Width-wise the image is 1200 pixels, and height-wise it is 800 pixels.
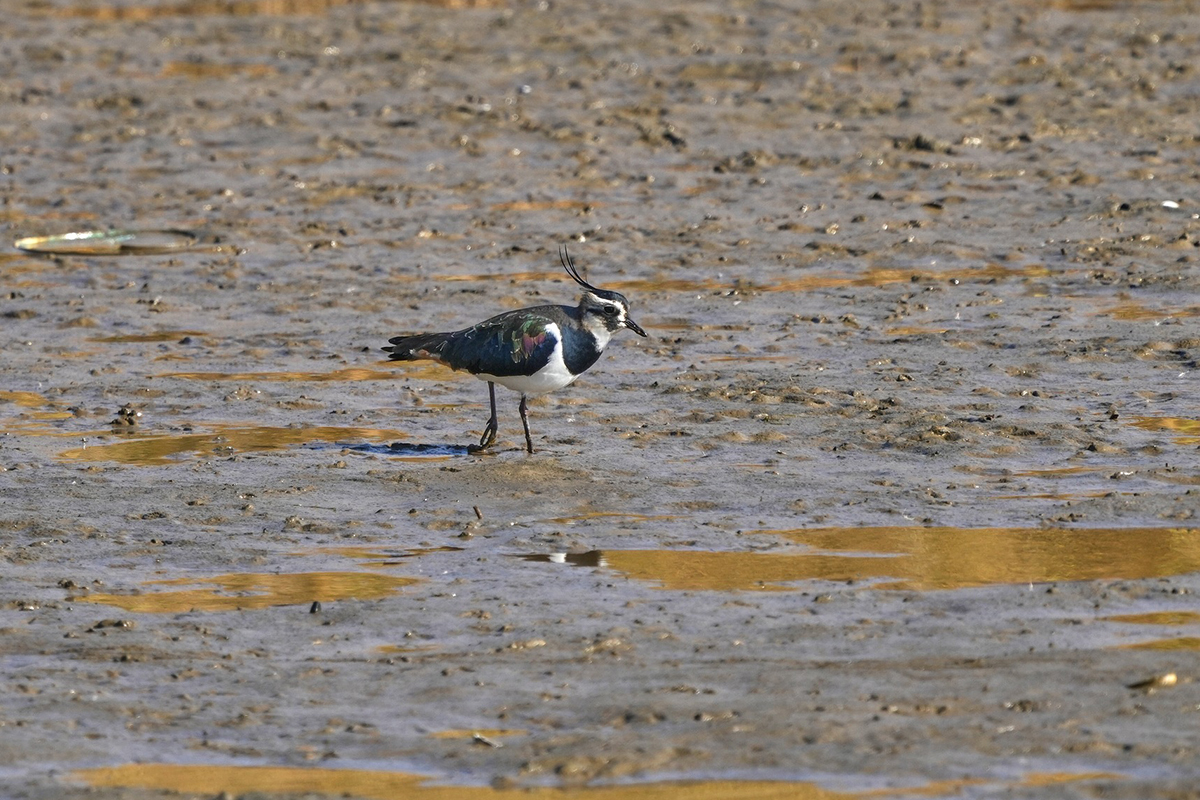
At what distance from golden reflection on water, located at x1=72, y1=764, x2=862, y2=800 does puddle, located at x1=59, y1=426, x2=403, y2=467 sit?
3824mm

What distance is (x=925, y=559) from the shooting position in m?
8.06

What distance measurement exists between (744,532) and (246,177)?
359 inches

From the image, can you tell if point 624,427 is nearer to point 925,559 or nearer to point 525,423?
point 525,423

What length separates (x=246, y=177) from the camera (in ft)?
54.3

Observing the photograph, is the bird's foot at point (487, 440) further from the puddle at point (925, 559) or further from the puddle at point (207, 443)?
the puddle at point (925, 559)

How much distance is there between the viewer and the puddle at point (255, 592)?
7781mm

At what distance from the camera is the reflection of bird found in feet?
31.8

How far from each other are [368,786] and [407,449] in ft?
13.5

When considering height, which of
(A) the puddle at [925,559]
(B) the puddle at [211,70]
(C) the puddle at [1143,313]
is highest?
(B) the puddle at [211,70]

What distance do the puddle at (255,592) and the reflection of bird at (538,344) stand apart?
1.91 meters

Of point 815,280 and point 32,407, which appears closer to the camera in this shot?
point 32,407

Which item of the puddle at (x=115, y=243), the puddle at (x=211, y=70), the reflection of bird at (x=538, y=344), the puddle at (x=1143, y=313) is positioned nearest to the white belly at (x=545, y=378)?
the reflection of bird at (x=538, y=344)

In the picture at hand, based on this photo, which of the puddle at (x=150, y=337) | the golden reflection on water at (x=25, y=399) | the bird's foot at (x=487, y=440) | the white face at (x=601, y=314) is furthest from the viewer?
the puddle at (x=150, y=337)

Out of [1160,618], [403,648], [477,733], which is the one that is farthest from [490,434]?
[1160,618]
